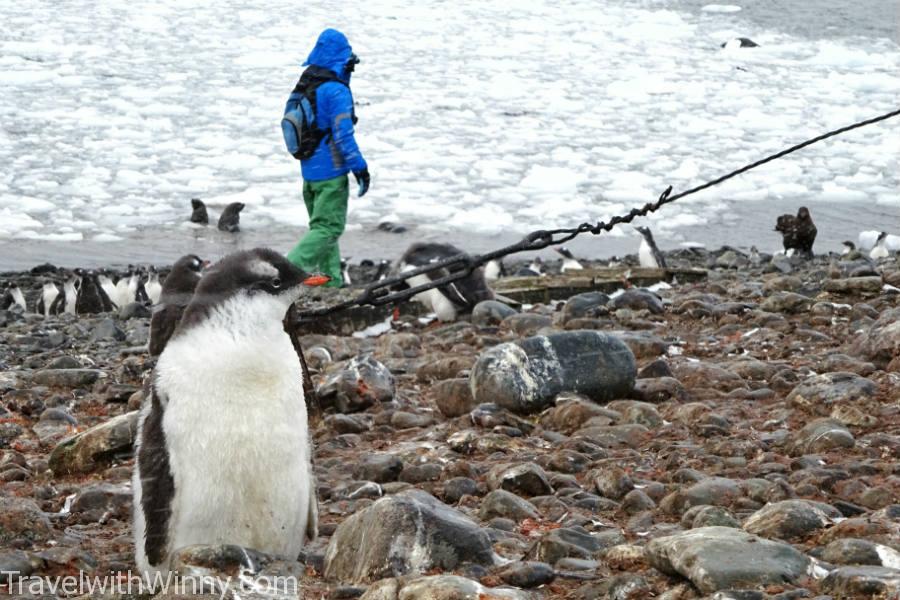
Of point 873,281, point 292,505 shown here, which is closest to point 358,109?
point 873,281

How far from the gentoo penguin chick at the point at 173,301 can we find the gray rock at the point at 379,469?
227 cm

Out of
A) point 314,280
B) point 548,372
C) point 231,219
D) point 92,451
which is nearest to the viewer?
point 314,280

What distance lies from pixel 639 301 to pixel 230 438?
3.93 m

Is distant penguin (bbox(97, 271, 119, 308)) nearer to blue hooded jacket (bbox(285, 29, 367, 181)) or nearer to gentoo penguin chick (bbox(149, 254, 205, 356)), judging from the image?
blue hooded jacket (bbox(285, 29, 367, 181))

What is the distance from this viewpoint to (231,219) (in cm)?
1125

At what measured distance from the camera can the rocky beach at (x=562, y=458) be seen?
2.62m

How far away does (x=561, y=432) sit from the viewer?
168 inches

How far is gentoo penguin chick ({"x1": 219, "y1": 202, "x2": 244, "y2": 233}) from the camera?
11.2 m

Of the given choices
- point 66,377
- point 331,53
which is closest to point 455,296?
point 331,53

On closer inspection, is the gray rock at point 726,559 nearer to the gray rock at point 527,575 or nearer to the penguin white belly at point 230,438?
the gray rock at point 527,575

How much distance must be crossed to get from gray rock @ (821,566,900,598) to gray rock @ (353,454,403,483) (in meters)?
1.69

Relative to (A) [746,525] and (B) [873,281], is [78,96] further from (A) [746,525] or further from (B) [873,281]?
(A) [746,525]

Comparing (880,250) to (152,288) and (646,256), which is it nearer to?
(646,256)

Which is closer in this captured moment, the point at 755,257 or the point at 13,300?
the point at 13,300
